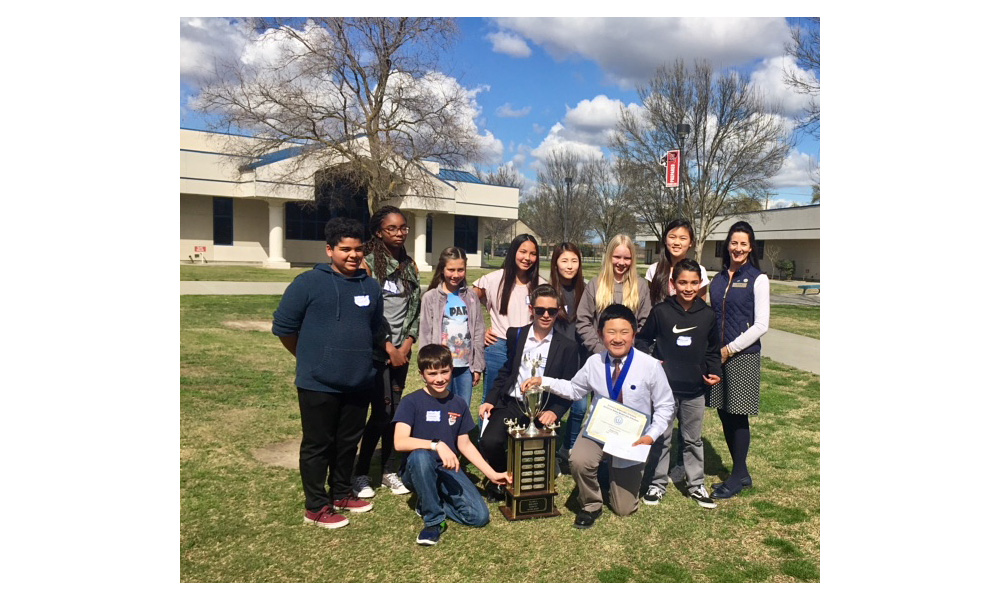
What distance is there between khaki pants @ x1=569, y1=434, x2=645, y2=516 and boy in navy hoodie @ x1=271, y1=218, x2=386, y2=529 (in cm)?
139

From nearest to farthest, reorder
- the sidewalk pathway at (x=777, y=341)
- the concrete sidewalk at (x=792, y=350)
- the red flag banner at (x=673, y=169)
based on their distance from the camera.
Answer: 1. the concrete sidewalk at (x=792, y=350)
2. the sidewalk pathway at (x=777, y=341)
3. the red flag banner at (x=673, y=169)

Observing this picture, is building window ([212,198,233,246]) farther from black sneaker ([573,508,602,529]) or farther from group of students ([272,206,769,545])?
black sneaker ([573,508,602,529])

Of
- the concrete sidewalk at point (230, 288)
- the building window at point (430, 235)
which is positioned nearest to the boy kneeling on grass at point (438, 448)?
the concrete sidewalk at point (230, 288)

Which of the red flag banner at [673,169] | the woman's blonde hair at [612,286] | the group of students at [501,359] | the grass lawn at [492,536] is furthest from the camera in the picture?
the red flag banner at [673,169]

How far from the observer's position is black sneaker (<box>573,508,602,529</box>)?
3.73m

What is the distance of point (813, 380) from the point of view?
→ 834cm

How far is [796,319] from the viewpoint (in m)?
15.6

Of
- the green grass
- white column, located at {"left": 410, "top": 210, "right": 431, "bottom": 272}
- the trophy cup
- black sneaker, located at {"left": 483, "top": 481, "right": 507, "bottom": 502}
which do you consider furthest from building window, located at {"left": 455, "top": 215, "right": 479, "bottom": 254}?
the trophy cup

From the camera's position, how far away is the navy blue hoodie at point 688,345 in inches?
155

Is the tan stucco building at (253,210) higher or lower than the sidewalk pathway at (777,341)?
higher

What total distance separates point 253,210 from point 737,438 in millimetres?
30743

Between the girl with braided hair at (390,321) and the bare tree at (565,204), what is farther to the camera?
the bare tree at (565,204)

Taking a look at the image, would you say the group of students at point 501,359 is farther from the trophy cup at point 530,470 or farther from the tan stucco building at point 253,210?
the tan stucco building at point 253,210

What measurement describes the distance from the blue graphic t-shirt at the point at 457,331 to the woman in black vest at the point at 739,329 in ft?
5.60
